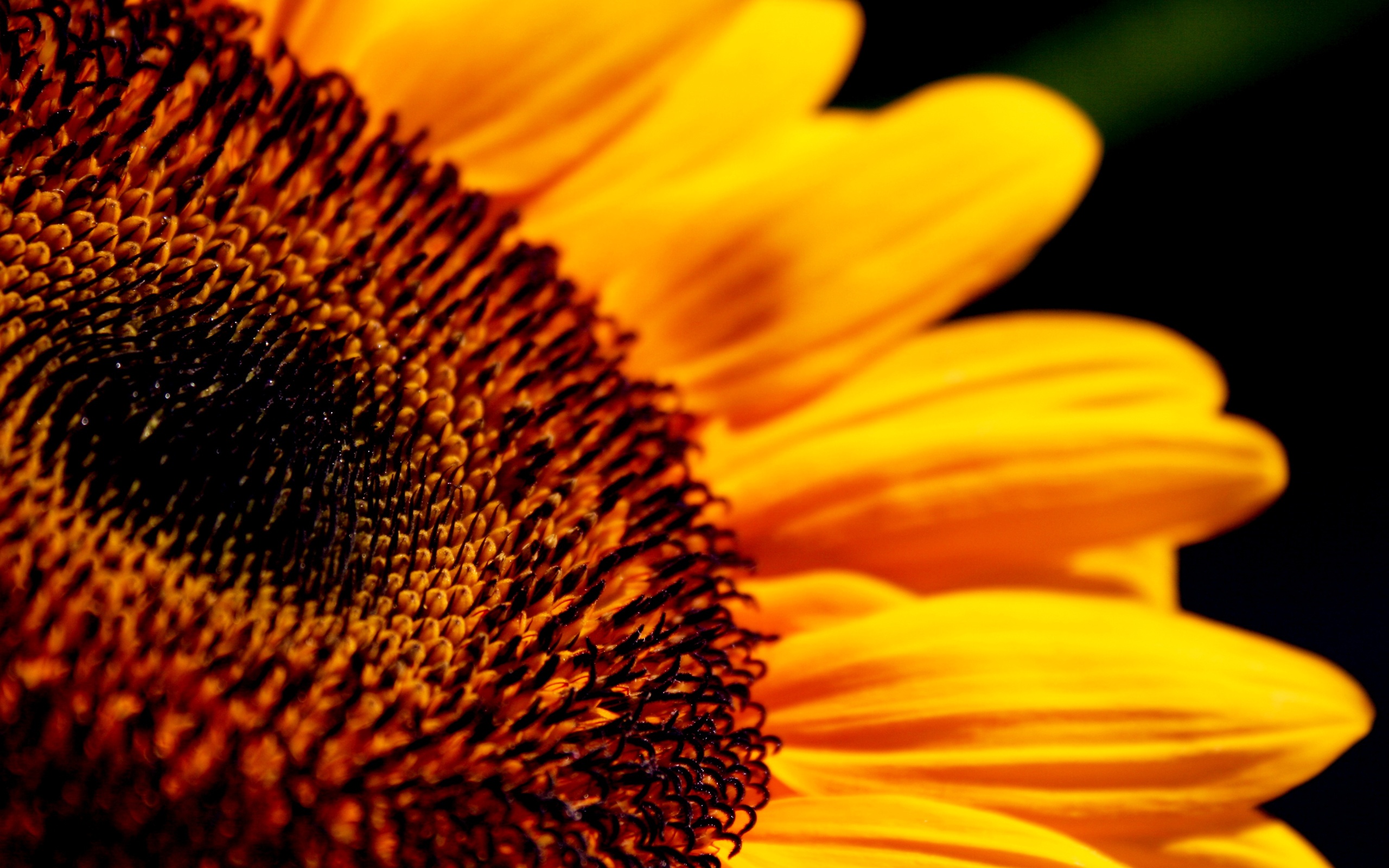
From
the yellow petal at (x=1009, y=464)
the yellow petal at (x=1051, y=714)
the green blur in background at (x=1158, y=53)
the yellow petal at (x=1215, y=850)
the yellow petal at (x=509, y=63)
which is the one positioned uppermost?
the green blur in background at (x=1158, y=53)

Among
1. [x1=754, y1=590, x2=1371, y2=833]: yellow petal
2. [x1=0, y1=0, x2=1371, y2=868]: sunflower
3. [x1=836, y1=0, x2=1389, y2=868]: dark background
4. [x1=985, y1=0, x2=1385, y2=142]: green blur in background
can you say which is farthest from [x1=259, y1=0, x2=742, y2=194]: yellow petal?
[x1=836, y1=0, x2=1389, y2=868]: dark background

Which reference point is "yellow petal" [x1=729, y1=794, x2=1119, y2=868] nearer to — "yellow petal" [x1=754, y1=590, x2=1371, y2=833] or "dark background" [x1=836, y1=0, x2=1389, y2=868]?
"yellow petal" [x1=754, y1=590, x2=1371, y2=833]

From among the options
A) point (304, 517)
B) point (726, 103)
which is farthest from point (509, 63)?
point (304, 517)

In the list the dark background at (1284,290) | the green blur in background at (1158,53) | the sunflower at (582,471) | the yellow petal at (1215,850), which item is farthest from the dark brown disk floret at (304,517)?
the dark background at (1284,290)

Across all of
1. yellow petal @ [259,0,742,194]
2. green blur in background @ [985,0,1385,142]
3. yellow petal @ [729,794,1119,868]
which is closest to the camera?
yellow petal @ [729,794,1119,868]

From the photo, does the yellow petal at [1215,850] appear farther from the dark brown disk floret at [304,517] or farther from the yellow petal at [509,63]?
the yellow petal at [509,63]

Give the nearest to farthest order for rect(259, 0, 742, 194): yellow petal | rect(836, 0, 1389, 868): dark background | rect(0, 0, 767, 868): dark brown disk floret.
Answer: rect(0, 0, 767, 868): dark brown disk floret < rect(259, 0, 742, 194): yellow petal < rect(836, 0, 1389, 868): dark background
